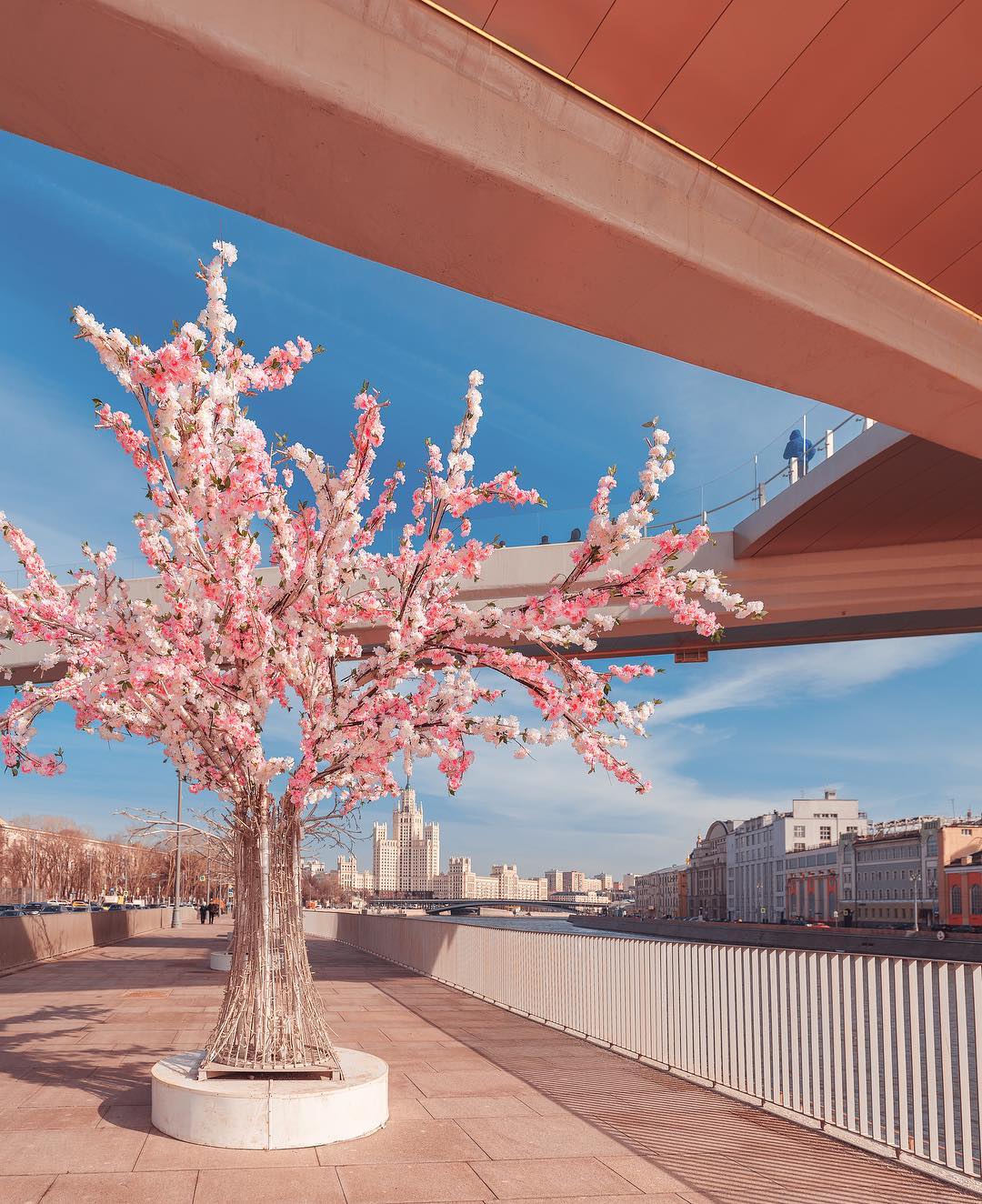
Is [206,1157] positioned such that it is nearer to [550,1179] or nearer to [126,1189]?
[126,1189]

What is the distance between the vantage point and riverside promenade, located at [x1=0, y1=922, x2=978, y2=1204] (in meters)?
5.64

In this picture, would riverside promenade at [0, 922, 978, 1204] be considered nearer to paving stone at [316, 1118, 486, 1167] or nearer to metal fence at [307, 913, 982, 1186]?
paving stone at [316, 1118, 486, 1167]

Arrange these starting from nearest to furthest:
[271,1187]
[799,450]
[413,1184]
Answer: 1. [271,1187]
2. [413,1184]
3. [799,450]

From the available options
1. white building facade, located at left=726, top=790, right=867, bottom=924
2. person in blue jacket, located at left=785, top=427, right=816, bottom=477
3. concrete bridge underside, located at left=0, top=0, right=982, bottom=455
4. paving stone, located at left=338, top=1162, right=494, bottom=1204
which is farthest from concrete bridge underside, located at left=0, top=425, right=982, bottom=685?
white building facade, located at left=726, top=790, right=867, bottom=924

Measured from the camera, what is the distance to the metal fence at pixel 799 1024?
6.48 m

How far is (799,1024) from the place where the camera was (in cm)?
766

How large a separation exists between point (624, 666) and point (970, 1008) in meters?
3.33

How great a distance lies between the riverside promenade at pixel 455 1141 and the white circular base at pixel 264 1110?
3.1 inches

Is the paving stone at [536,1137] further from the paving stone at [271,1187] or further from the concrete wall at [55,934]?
the concrete wall at [55,934]

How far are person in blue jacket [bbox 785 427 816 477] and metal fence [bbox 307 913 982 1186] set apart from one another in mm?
10372

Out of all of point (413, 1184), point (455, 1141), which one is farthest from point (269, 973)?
point (413, 1184)

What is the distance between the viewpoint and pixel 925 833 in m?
93.2

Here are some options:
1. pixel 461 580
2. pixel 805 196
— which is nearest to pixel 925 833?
pixel 461 580

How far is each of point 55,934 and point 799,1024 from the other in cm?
2011
